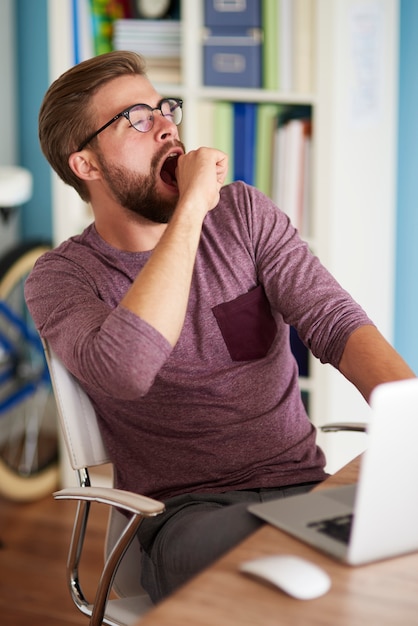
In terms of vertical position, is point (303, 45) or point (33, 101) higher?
point (303, 45)

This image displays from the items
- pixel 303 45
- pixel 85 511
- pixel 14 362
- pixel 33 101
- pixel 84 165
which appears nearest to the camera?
pixel 85 511

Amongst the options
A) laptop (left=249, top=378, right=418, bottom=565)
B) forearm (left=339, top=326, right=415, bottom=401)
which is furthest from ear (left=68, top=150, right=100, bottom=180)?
laptop (left=249, top=378, right=418, bottom=565)

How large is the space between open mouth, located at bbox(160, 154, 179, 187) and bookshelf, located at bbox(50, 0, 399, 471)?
108 centimetres

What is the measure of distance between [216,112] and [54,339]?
1483 mm

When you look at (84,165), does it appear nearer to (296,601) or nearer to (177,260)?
(177,260)

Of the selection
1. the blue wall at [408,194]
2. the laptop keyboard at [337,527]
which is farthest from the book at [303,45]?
the laptop keyboard at [337,527]

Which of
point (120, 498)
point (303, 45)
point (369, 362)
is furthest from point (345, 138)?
point (120, 498)

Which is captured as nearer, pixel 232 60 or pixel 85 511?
pixel 85 511

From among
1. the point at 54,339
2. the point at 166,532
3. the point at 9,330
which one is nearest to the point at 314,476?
the point at 166,532

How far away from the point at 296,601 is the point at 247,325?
2.78ft

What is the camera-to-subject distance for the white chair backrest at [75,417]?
1.71 metres

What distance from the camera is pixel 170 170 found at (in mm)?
1845

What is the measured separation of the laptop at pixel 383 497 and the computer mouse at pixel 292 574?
2.3 inches

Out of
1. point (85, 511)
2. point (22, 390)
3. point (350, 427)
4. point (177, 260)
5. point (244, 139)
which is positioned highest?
point (244, 139)
